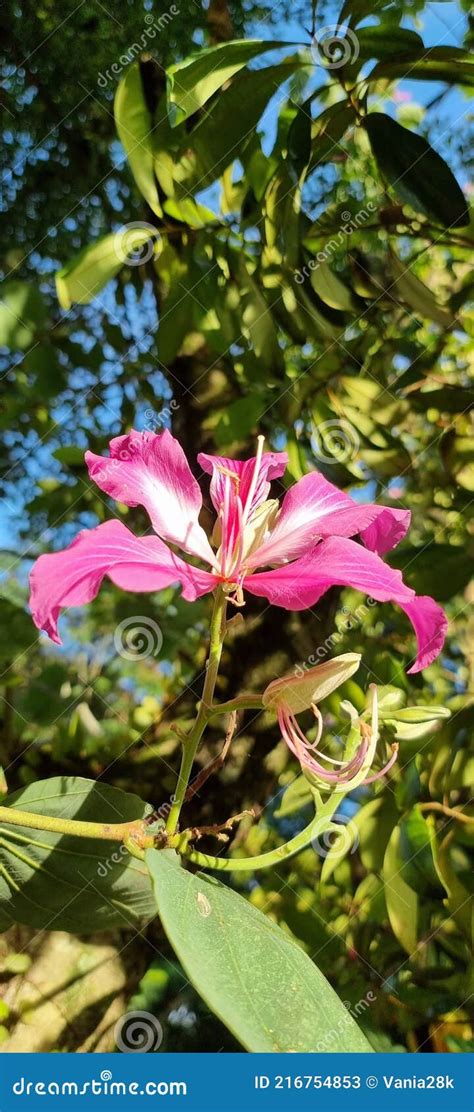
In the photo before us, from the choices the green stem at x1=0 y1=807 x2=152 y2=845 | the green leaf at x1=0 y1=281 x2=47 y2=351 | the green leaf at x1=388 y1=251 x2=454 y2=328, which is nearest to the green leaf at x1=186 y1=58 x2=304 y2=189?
the green leaf at x1=388 y1=251 x2=454 y2=328

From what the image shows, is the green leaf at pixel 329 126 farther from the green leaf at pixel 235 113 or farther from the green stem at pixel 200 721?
the green stem at pixel 200 721

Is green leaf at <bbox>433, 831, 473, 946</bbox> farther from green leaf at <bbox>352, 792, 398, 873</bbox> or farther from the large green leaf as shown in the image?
the large green leaf

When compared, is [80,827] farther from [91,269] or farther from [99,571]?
[91,269]

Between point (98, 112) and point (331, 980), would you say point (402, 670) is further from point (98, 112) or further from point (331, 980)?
point (98, 112)

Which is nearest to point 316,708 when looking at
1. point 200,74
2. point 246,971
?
point 246,971

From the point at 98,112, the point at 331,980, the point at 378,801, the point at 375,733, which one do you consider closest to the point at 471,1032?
the point at 331,980

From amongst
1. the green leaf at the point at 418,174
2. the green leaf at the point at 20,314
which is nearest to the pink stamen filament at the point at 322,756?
the green leaf at the point at 418,174

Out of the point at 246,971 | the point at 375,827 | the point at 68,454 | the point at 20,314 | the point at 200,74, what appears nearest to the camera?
the point at 246,971

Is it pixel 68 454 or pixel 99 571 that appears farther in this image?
pixel 68 454
